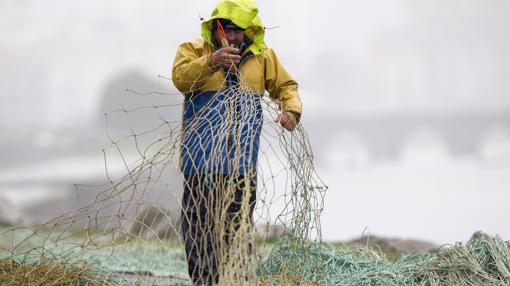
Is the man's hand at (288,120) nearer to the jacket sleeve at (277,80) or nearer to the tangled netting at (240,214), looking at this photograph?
the tangled netting at (240,214)

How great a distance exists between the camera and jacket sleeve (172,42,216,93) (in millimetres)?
4309

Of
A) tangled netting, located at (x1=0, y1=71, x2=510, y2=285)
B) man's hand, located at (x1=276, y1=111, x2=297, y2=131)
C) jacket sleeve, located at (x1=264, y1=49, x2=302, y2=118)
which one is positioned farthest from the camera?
jacket sleeve, located at (x1=264, y1=49, x2=302, y2=118)

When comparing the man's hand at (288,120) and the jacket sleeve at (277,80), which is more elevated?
the jacket sleeve at (277,80)

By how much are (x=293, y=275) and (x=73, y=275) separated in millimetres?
1024

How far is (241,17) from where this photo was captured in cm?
437

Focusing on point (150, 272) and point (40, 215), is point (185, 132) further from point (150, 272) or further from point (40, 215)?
point (40, 215)

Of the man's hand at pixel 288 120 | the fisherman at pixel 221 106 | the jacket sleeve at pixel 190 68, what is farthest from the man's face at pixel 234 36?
the man's hand at pixel 288 120

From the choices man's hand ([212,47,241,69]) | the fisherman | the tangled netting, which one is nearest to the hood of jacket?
the fisherman

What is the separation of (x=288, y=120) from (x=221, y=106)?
12.0 inches

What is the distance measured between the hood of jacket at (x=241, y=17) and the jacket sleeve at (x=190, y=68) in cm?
10

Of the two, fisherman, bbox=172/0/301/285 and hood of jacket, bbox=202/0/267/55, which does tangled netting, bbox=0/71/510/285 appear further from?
hood of jacket, bbox=202/0/267/55

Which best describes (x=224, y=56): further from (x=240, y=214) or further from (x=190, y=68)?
(x=240, y=214)

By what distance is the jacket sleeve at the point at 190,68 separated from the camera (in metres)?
4.31

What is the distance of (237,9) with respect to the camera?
14.3ft
